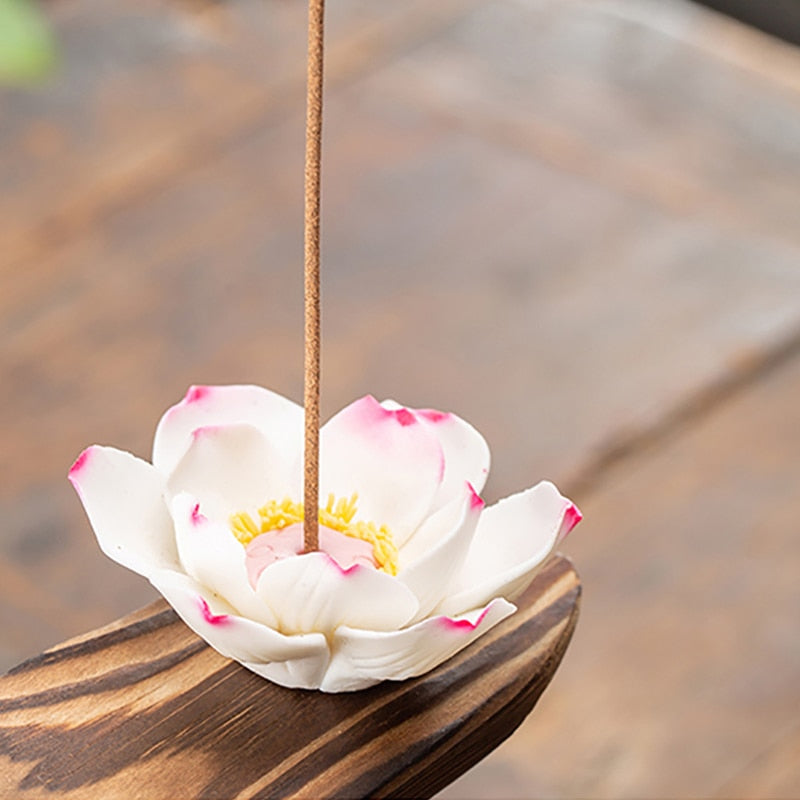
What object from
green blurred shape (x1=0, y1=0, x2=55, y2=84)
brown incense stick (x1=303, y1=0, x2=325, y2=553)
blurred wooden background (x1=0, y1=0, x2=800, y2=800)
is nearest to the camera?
brown incense stick (x1=303, y1=0, x2=325, y2=553)

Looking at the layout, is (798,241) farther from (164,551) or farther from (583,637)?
(164,551)

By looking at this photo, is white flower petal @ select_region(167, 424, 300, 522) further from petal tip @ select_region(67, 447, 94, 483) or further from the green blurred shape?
the green blurred shape

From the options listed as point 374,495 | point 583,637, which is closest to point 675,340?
point 583,637

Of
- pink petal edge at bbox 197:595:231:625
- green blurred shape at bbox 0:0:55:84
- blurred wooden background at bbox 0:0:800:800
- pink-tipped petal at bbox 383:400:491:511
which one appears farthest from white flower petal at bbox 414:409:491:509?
green blurred shape at bbox 0:0:55:84

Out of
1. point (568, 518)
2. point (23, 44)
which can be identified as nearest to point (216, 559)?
point (568, 518)

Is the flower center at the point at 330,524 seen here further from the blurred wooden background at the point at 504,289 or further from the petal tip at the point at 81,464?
the blurred wooden background at the point at 504,289

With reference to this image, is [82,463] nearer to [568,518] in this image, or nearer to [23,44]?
[568,518]
